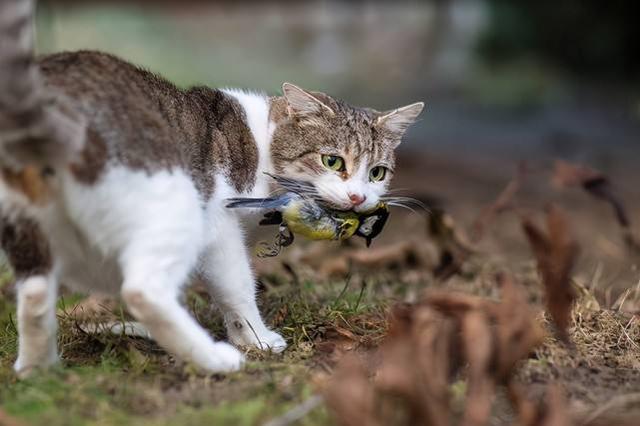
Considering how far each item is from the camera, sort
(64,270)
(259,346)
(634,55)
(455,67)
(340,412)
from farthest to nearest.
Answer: (455,67), (634,55), (259,346), (64,270), (340,412)

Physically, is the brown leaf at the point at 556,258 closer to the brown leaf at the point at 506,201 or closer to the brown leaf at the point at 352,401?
the brown leaf at the point at 352,401

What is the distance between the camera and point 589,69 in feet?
32.9

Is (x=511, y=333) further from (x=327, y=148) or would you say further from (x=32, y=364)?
(x=32, y=364)

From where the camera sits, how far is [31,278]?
243cm

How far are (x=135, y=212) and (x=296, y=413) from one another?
0.77 meters

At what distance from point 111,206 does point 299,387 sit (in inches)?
29.3

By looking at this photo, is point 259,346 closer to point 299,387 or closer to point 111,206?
point 299,387

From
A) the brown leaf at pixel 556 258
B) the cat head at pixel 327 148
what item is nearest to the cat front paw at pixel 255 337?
the cat head at pixel 327 148

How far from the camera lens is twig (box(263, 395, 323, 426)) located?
206 cm

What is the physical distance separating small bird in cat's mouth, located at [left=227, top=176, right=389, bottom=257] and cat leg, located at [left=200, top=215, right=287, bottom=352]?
12cm

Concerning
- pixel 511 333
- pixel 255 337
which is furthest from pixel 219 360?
pixel 511 333

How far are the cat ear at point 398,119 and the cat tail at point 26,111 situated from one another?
135 cm

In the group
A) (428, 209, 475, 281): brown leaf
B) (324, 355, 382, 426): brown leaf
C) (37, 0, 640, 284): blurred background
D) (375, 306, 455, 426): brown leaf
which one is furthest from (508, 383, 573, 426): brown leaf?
(37, 0, 640, 284): blurred background

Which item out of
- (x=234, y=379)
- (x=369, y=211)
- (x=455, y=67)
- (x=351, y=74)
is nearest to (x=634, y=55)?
(x=455, y=67)
